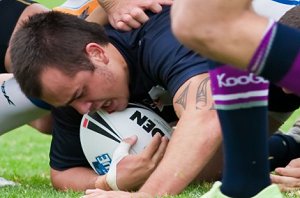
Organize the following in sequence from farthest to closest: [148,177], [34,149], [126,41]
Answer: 1. [34,149]
2. [126,41]
3. [148,177]

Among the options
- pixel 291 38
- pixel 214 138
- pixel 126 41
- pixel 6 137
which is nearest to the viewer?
pixel 291 38

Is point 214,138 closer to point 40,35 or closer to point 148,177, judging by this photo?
point 148,177

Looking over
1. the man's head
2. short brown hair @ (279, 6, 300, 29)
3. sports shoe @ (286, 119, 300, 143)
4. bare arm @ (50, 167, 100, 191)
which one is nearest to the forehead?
the man's head

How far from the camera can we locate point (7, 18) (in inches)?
214

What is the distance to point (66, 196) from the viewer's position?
13.6ft

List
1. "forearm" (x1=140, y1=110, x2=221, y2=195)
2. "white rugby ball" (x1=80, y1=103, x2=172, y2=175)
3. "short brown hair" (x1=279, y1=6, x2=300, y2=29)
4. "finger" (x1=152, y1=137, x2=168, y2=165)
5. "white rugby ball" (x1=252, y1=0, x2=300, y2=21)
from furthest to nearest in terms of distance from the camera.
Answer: "white rugby ball" (x1=252, y1=0, x2=300, y2=21) < "white rugby ball" (x1=80, y1=103, x2=172, y2=175) < "finger" (x1=152, y1=137, x2=168, y2=165) < "short brown hair" (x1=279, y1=6, x2=300, y2=29) < "forearm" (x1=140, y1=110, x2=221, y2=195)

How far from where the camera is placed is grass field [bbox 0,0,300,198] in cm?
432

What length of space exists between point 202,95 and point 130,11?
0.88 m

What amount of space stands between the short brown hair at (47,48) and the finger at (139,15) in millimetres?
300

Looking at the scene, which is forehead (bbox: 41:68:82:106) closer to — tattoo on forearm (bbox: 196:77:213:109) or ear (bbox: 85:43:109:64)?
ear (bbox: 85:43:109:64)

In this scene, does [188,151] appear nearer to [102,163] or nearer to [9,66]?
[102,163]

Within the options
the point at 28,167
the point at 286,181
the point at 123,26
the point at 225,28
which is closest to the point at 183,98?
the point at 286,181

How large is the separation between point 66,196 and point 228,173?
4.38ft

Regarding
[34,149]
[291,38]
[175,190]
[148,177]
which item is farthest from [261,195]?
[34,149]
